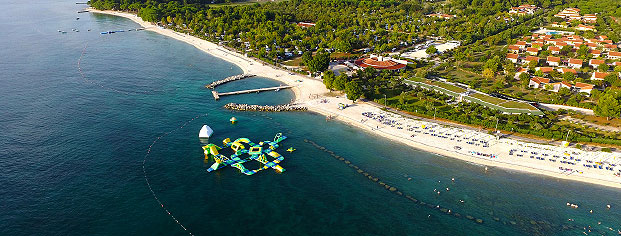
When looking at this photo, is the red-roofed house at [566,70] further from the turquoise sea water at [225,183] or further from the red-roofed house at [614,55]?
the turquoise sea water at [225,183]

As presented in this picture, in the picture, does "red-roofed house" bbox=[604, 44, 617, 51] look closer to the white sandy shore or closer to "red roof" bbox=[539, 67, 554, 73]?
"red roof" bbox=[539, 67, 554, 73]

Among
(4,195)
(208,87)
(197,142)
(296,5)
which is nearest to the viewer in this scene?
(4,195)

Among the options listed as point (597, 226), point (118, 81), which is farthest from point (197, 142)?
point (597, 226)

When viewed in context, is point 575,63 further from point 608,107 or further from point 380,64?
point 380,64

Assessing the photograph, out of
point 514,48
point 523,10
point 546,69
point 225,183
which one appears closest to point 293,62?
point 225,183

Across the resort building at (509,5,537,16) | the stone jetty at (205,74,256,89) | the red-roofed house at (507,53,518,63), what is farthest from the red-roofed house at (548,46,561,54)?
the stone jetty at (205,74,256,89)

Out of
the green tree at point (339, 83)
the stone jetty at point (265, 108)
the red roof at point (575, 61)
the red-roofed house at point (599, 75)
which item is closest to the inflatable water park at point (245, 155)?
the stone jetty at point (265, 108)

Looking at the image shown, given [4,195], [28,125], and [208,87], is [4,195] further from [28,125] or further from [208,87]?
[208,87]
